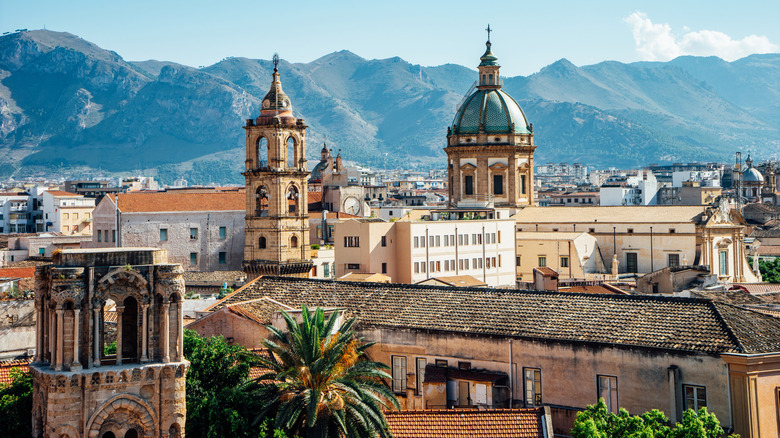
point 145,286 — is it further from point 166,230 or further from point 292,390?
point 166,230

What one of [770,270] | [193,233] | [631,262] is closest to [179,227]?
[193,233]

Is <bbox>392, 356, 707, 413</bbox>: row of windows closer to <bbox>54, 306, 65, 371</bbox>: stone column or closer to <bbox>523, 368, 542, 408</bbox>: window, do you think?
<bbox>523, 368, 542, 408</bbox>: window

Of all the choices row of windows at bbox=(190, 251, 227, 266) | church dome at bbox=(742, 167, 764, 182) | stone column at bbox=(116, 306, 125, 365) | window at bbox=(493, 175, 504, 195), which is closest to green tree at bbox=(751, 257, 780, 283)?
window at bbox=(493, 175, 504, 195)

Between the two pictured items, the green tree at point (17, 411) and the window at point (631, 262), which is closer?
the green tree at point (17, 411)

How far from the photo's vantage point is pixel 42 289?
23469 mm

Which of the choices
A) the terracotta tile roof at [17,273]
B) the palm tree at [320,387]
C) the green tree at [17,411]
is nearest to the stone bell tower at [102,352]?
the green tree at [17,411]

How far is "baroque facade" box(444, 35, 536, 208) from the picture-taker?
283 feet

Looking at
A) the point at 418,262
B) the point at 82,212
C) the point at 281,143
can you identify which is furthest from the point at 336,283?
the point at 82,212

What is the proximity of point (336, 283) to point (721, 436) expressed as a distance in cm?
1673

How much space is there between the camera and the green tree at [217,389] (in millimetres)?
26297

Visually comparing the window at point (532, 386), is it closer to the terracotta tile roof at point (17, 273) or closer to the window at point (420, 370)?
the window at point (420, 370)

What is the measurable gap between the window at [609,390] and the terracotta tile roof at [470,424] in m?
3.41

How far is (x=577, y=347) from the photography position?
30797 millimetres

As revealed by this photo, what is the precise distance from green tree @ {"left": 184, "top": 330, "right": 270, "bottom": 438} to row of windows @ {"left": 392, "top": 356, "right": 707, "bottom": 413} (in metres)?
6.21
